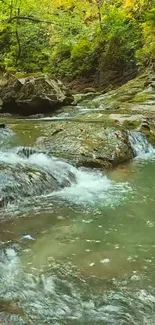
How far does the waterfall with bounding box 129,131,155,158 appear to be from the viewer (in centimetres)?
887

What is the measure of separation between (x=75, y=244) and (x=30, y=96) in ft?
29.4

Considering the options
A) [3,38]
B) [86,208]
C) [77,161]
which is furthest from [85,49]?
[86,208]

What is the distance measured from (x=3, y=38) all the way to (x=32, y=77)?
8.84m

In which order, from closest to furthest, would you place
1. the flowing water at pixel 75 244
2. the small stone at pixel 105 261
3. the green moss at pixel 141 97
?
1. the flowing water at pixel 75 244
2. the small stone at pixel 105 261
3. the green moss at pixel 141 97

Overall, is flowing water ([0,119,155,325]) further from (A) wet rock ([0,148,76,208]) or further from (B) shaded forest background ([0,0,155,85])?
(B) shaded forest background ([0,0,155,85])

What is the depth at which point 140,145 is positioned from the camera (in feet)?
29.9

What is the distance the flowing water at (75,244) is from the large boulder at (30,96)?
5325mm

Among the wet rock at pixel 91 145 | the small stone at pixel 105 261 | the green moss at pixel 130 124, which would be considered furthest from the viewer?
the green moss at pixel 130 124

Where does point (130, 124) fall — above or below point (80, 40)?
below

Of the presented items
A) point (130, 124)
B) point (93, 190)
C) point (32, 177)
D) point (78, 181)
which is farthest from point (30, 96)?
point (93, 190)

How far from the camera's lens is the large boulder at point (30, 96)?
1270cm

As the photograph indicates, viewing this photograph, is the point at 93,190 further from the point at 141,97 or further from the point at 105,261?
the point at 141,97

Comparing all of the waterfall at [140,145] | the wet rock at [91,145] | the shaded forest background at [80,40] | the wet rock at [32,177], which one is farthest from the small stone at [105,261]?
the shaded forest background at [80,40]

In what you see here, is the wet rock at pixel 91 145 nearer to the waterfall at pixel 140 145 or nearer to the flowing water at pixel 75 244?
the waterfall at pixel 140 145
